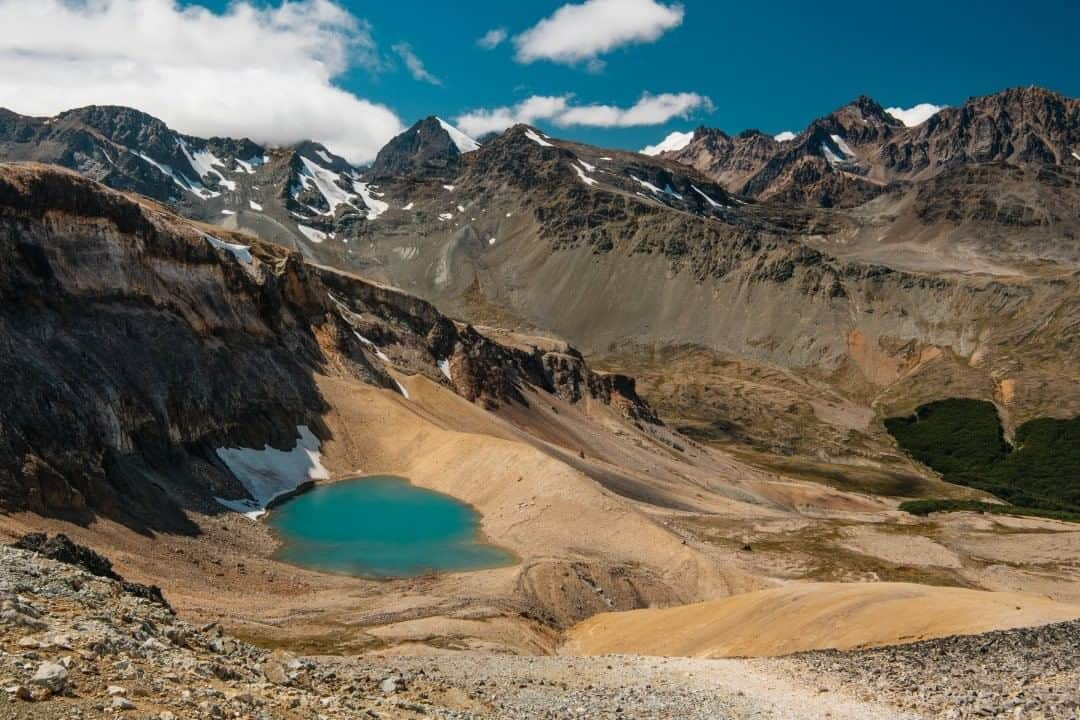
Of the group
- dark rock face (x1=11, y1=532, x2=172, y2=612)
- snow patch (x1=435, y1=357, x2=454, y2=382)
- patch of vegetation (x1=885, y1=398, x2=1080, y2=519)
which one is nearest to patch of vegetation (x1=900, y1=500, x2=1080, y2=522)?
patch of vegetation (x1=885, y1=398, x2=1080, y2=519)

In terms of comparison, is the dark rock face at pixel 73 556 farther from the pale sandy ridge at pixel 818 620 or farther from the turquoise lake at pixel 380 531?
the turquoise lake at pixel 380 531

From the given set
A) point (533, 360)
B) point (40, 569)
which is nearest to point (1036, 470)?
point (533, 360)

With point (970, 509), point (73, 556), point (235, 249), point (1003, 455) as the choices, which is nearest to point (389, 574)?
point (73, 556)

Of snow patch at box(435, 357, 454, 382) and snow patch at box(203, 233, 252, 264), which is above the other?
snow patch at box(203, 233, 252, 264)

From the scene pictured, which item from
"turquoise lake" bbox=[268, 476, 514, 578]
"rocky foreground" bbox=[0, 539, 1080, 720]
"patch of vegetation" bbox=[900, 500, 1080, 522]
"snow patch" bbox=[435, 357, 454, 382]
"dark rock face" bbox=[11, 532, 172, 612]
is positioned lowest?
"turquoise lake" bbox=[268, 476, 514, 578]

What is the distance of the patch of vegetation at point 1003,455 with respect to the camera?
15975cm

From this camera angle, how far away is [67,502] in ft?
142

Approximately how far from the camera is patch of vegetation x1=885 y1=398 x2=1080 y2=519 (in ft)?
524

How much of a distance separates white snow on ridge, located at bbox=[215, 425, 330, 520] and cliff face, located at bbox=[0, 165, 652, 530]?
1.16 m

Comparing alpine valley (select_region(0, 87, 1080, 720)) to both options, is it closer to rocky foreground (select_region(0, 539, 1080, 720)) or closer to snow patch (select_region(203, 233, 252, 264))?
rocky foreground (select_region(0, 539, 1080, 720))

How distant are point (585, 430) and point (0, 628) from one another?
107 meters

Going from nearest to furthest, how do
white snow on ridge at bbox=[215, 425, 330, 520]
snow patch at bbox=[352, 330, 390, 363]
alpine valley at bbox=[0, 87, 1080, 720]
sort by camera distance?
1. alpine valley at bbox=[0, 87, 1080, 720]
2. white snow on ridge at bbox=[215, 425, 330, 520]
3. snow patch at bbox=[352, 330, 390, 363]

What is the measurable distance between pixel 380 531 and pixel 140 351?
21.6m

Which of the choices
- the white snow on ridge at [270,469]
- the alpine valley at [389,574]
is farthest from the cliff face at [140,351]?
the white snow on ridge at [270,469]
